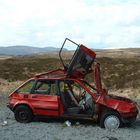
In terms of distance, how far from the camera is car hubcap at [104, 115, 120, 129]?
1470 centimetres

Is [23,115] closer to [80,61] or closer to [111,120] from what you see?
[80,61]

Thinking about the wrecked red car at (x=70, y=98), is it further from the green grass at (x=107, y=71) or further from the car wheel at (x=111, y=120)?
the green grass at (x=107, y=71)

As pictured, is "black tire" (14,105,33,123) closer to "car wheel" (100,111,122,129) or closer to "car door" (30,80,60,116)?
"car door" (30,80,60,116)

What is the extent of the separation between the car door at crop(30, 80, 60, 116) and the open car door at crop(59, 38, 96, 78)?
0.77 m

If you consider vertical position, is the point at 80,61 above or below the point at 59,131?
above

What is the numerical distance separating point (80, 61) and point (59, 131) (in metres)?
2.80

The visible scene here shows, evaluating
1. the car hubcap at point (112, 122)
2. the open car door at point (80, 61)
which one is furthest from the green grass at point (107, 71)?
the car hubcap at point (112, 122)

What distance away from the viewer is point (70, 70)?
51.3 feet

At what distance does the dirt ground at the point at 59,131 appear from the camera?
13.1 metres

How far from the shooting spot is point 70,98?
1580cm

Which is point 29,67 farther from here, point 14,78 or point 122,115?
point 122,115

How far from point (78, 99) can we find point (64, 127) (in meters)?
1.55

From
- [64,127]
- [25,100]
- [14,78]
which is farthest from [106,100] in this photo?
[14,78]

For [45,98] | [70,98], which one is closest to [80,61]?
[70,98]
